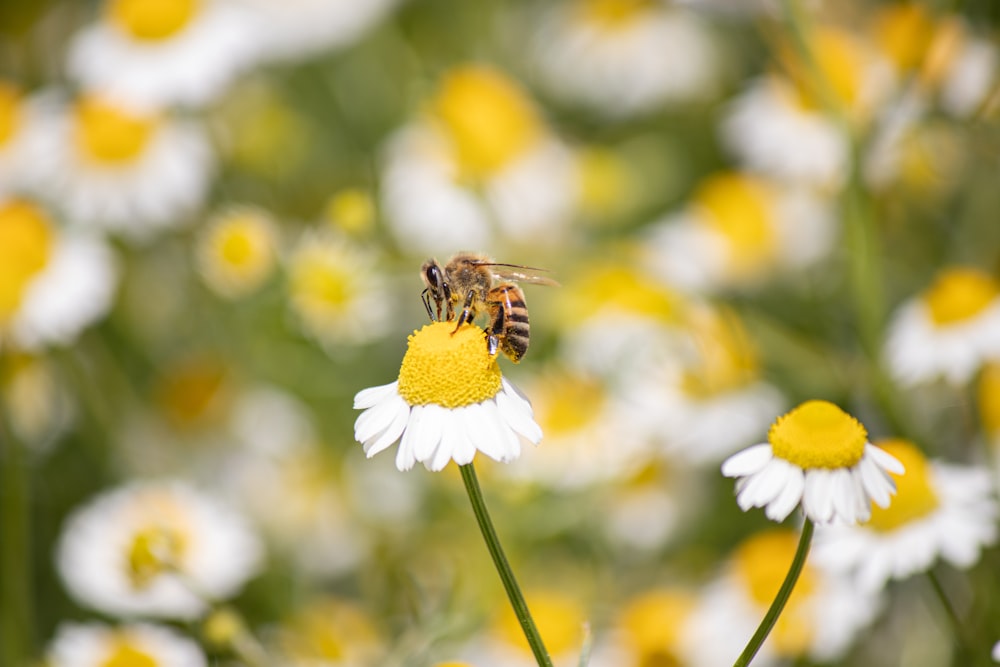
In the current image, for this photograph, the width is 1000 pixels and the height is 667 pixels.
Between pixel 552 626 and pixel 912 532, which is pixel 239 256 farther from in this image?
pixel 912 532

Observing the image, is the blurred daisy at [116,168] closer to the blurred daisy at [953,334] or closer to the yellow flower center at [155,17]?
the yellow flower center at [155,17]

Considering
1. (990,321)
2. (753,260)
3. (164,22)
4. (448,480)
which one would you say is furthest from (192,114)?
(990,321)

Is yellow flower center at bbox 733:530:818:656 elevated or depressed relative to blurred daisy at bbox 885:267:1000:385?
depressed

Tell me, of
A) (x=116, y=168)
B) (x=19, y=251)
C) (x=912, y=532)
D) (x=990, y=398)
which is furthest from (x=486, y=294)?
(x=116, y=168)

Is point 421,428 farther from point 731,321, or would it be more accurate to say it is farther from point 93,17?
point 93,17

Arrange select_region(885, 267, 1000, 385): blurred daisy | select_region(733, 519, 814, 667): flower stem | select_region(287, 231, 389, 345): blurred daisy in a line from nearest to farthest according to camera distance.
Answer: select_region(733, 519, 814, 667): flower stem → select_region(885, 267, 1000, 385): blurred daisy → select_region(287, 231, 389, 345): blurred daisy

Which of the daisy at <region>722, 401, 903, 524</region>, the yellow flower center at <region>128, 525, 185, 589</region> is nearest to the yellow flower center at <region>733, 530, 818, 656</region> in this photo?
the daisy at <region>722, 401, 903, 524</region>

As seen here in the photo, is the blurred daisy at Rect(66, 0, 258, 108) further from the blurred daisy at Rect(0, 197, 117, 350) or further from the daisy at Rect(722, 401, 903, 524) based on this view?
the daisy at Rect(722, 401, 903, 524)
